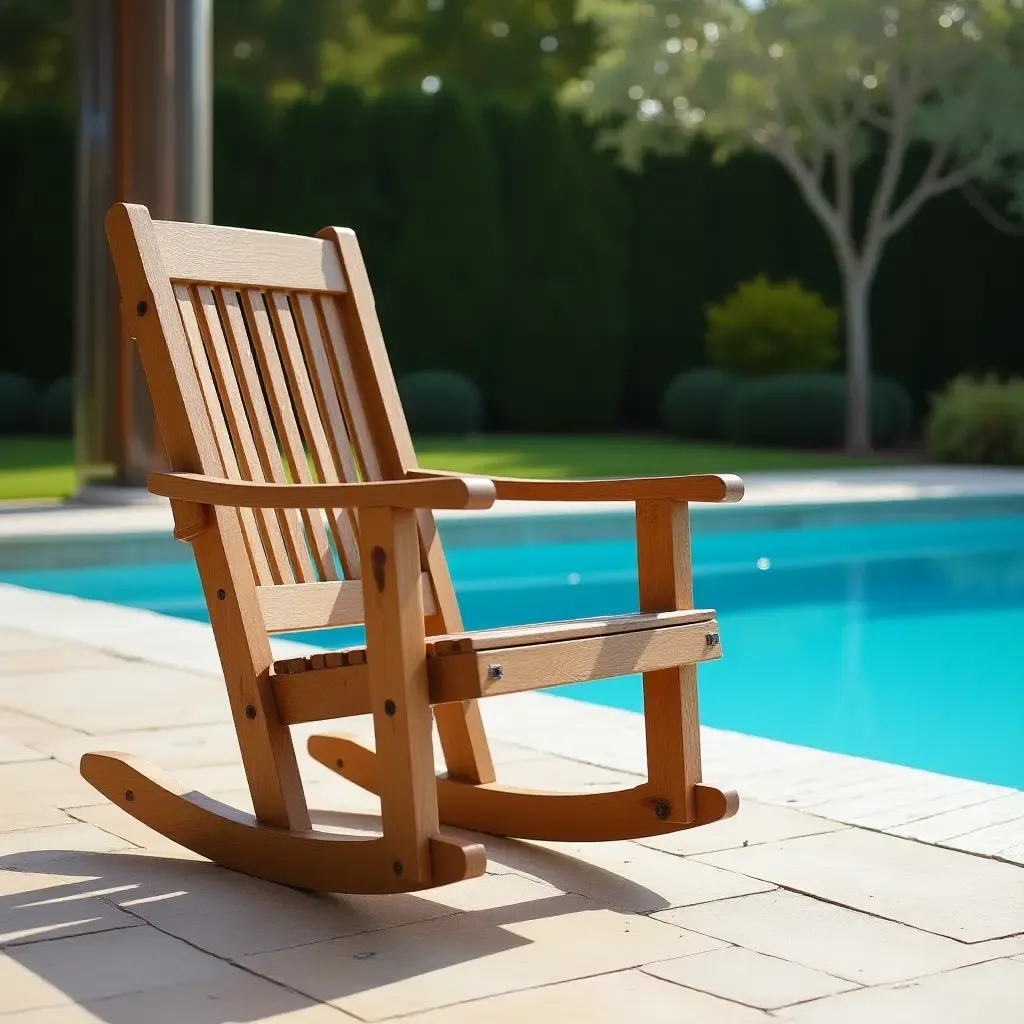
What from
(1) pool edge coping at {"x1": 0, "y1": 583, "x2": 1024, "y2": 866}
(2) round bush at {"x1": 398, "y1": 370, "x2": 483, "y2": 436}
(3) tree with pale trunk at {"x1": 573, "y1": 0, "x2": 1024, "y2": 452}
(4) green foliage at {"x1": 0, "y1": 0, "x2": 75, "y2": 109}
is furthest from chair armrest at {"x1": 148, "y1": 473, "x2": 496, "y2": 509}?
(4) green foliage at {"x1": 0, "y1": 0, "x2": 75, "y2": 109}

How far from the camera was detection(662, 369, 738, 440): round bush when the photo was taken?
1408 cm

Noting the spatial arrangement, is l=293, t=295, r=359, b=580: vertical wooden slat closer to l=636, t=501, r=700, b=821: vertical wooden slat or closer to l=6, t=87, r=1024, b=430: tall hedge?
l=636, t=501, r=700, b=821: vertical wooden slat

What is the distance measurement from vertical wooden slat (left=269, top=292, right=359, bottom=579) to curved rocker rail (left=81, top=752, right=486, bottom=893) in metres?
0.48

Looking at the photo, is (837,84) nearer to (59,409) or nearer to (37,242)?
(59,409)

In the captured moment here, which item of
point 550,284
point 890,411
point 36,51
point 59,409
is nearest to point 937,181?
point 890,411

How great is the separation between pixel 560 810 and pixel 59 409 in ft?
38.3

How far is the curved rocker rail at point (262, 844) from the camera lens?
2125mm

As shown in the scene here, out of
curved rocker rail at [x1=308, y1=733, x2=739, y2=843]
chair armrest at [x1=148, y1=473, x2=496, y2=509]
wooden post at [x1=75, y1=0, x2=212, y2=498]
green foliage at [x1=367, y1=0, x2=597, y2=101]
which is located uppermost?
green foliage at [x1=367, y1=0, x2=597, y2=101]

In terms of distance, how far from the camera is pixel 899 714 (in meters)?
4.56

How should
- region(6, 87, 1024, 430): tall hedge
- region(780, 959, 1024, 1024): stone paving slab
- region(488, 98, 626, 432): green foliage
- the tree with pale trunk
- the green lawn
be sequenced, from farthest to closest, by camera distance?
region(488, 98, 626, 432): green foliage, region(6, 87, 1024, 430): tall hedge, the tree with pale trunk, the green lawn, region(780, 959, 1024, 1024): stone paving slab

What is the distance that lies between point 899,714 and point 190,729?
207cm

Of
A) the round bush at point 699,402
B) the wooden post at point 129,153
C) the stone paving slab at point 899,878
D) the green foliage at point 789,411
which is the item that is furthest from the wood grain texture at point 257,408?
the round bush at point 699,402

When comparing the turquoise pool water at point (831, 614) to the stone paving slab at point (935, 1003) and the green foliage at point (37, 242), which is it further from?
the green foliage at point (37, 242)

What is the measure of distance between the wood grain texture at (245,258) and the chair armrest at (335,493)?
37 centimetres
